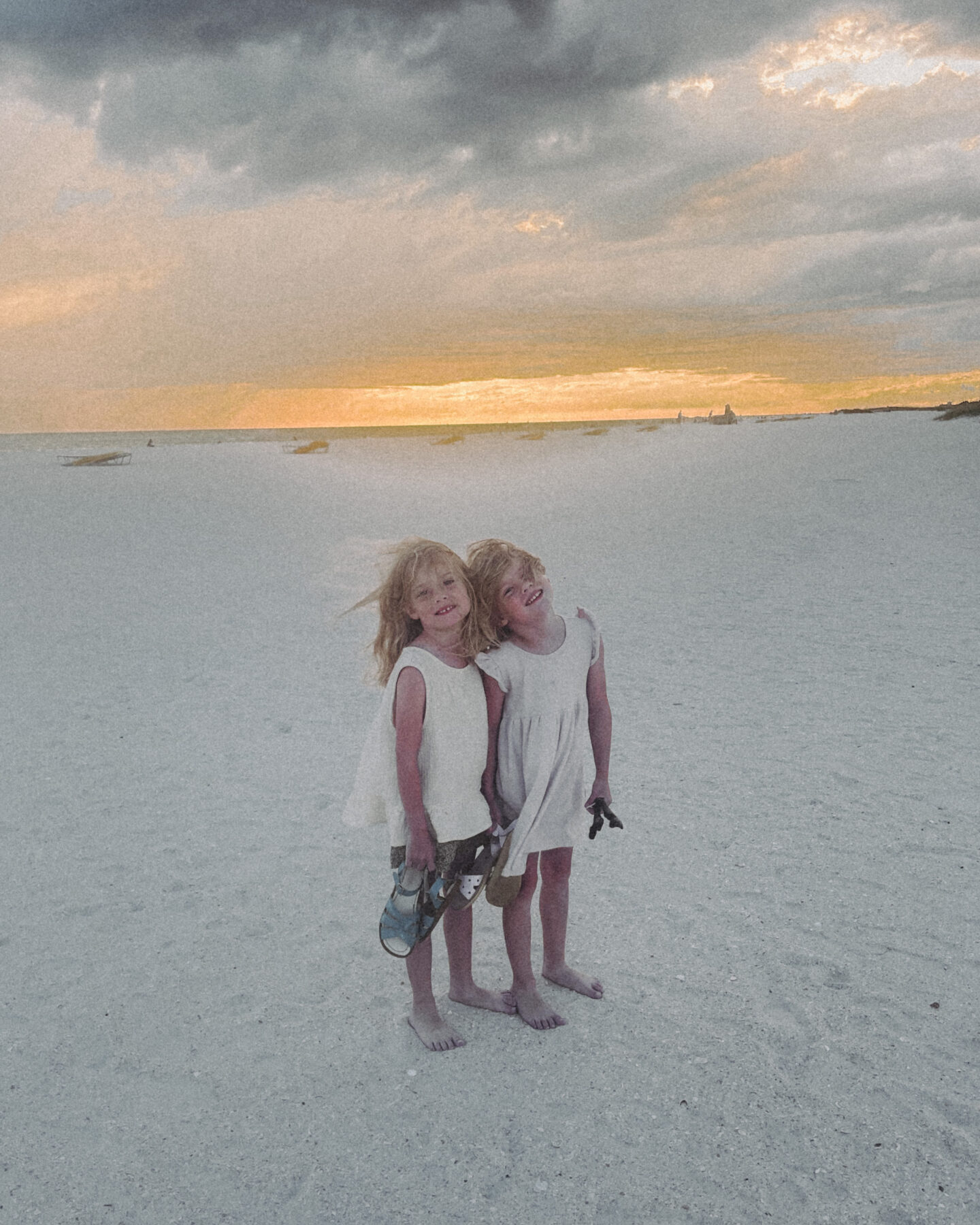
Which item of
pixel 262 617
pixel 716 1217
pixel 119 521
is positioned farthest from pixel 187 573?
pixel 716 1217

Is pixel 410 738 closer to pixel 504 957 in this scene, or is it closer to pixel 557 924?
pixel 557 924

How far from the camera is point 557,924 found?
3512 millimetres

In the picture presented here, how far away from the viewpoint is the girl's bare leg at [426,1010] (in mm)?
3268

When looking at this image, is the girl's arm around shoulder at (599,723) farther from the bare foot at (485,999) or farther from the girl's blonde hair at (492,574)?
the bare foot at (485,999)

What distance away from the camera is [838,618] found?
9.57 meters

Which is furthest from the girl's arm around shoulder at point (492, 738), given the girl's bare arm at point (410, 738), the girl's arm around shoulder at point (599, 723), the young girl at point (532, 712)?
the girl's arm around shoulder at point (599, 723)

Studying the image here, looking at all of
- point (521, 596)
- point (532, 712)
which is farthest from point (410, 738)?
point (521, 596)

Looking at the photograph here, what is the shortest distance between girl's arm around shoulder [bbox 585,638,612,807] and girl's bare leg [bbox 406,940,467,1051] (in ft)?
2.59

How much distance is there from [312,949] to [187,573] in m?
10.6

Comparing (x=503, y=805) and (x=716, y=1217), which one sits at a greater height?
(x=503, y=805)

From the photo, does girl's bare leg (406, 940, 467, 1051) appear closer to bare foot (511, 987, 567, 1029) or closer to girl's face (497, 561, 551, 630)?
bare foot (511, 987, 567, 1029)

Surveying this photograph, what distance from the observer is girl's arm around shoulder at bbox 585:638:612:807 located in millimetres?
3195

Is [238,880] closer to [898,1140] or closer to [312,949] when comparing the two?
[312,949]

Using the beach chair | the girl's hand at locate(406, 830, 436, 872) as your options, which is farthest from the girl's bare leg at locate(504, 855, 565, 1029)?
the beach chair
